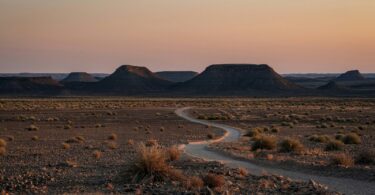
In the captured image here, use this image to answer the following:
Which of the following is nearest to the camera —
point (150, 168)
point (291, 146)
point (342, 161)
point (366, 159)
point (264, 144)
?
point (150, 168)

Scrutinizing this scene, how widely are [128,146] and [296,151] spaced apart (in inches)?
379

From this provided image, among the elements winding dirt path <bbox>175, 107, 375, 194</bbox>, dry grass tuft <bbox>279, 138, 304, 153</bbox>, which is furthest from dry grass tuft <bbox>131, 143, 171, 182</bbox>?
dry grass tuft <bbox>279, 138, 304, 153</bbox>

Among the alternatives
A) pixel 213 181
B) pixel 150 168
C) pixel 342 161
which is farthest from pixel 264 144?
pixel 213 181

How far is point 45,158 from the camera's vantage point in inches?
1053

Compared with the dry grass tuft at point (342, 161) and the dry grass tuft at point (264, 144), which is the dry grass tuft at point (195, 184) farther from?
the dry grass tuft at point (264, 144)

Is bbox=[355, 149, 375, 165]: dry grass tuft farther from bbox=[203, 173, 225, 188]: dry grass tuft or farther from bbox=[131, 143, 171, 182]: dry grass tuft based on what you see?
bbox=[131, 143, 171, 182]: dry grass tuft

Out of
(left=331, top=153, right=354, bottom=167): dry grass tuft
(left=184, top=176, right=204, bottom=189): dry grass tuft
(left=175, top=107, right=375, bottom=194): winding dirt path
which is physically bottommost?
(left=175, top=107, right=375, bottom=194): winding dirt path

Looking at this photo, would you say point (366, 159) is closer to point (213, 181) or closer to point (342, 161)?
point (342, 161)

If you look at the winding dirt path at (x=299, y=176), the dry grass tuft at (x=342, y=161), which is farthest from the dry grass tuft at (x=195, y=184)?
the dry grass tuft at (x=342, y=161)

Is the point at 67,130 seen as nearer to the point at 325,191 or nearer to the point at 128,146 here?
the point at 128,146

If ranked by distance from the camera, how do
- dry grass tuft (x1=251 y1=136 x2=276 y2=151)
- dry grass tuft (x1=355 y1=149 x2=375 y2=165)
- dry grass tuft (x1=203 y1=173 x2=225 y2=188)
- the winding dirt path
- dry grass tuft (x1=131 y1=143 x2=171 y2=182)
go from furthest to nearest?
dry grass tuft (x1=251 y1=136 x2=276 y2=151), dry grass tuft (x1=355 y1=149 x2=375 y2=165), dry grass tuft (x1=131 y1=143 x2=171 y2=182), the winding dirt path, dry grass tuft (x1=203 y1=173 x2=225 y2=188)

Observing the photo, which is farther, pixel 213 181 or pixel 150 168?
pixel 150 168

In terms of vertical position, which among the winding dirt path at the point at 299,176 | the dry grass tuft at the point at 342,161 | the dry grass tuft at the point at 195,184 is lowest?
the winding dirt path at the point at 299,176

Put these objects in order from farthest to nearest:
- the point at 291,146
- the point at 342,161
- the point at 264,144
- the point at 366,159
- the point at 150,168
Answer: the point at 264,144 < the point at 291,146 < the point at 366,159 < the point at 342,161 < the point at 150,168
